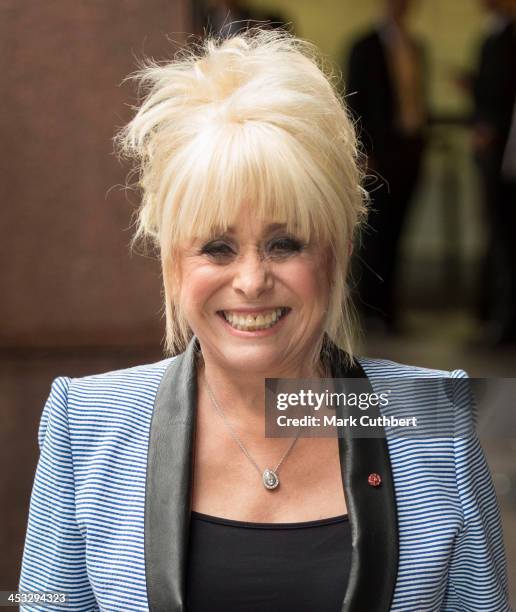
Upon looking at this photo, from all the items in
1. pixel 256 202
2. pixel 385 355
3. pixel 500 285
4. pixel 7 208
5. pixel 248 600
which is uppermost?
pixel 500 285

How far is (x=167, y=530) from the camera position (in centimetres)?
196

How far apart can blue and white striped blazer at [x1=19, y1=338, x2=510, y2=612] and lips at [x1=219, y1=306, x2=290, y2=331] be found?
0.21 m

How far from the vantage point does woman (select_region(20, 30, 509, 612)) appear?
195 cm

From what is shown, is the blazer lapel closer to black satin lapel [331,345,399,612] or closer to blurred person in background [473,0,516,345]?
black satin lapel [331,345,399,612]

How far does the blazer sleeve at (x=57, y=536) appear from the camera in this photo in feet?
6.75

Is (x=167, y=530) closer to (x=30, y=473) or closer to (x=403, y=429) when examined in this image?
(x=403, y=429)

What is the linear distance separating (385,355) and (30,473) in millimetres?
2589

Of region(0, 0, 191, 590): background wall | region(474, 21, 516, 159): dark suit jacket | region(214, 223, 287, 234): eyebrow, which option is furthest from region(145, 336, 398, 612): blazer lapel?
region(474, 21, 516, 159): dark suit jacket

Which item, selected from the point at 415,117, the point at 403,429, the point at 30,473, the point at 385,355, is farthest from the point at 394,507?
the point at 415,117

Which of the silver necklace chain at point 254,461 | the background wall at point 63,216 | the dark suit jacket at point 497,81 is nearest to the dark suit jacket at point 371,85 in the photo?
the dark suit jacket at point 497,81

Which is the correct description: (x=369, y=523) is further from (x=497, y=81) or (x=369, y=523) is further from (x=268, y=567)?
(x=497, y=81)

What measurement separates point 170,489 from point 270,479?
193 mm

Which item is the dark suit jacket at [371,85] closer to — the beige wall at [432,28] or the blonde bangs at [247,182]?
the beige wall at [432,28]

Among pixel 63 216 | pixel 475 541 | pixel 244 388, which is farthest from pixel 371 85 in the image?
pixel 475 541
